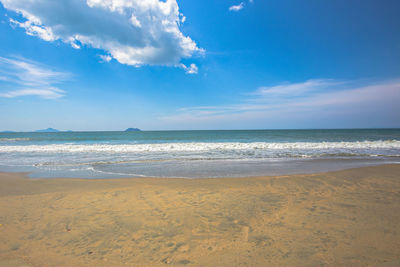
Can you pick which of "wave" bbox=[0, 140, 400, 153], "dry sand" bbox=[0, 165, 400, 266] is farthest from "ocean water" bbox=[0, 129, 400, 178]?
"dry sand" bbox=[0, 165, 400, 266]

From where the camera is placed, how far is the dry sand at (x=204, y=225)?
9.24ft

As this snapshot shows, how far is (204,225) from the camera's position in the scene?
376 centimetres

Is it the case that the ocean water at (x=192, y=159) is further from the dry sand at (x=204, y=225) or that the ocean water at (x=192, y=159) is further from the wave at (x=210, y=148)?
the dry sand at (x=204, y=225)

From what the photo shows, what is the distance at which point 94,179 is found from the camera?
8016 millimetres

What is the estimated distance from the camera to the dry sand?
9.24 ft

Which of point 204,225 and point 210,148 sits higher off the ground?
point 210,148

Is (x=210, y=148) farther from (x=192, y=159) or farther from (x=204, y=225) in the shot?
(x=204, y=225)

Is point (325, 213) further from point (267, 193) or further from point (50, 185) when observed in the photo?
point (50, 185)

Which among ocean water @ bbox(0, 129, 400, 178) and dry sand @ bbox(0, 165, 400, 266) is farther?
ocean water @ bbox(0, 129, 400, 178)

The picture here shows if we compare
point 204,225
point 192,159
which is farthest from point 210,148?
point 204,225

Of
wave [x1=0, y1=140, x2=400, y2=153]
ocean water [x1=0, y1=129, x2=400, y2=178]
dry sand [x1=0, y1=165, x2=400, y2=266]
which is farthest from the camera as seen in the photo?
wave [x1=0, y1=140, x2=400, y2=153]

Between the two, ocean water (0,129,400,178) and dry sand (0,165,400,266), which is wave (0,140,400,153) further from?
dry sand (0,165,400,266)

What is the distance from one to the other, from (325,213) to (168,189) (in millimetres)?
4448

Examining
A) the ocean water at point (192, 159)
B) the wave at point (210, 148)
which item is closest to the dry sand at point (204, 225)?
the ocean water at point (192, 159)
